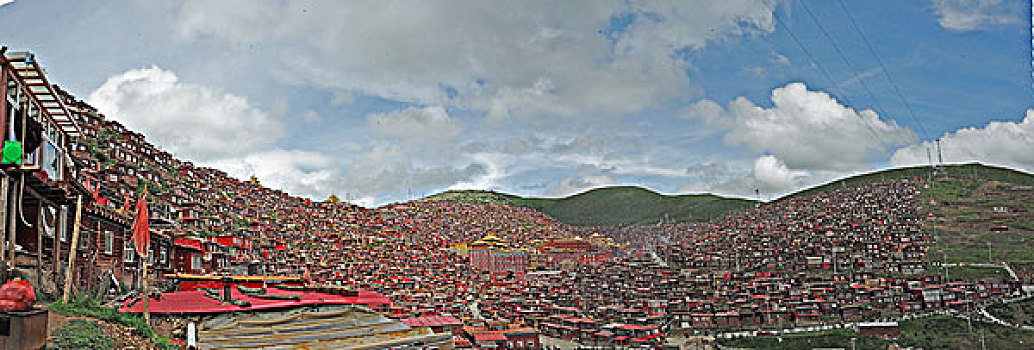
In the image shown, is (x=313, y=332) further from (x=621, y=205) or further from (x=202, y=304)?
(x=621, y=205)

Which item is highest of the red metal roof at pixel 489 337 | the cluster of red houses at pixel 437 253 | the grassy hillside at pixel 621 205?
the grassy hillside at pixel 621 205

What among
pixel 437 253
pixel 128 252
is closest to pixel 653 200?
pixel 437 253

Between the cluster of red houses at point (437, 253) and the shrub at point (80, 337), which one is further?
the cluster of red houses at point (437, 253)

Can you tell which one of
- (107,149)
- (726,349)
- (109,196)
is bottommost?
(726,349)

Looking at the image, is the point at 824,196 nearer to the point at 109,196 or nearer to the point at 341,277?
the point at 341,277

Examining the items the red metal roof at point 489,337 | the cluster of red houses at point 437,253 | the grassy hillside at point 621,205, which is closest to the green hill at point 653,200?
the grassy hillside at point 621,205

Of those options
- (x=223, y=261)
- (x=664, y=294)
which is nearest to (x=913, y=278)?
(x=664, y=294)

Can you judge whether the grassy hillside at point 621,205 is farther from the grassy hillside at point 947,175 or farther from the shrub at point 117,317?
the shrub at point 117,317
